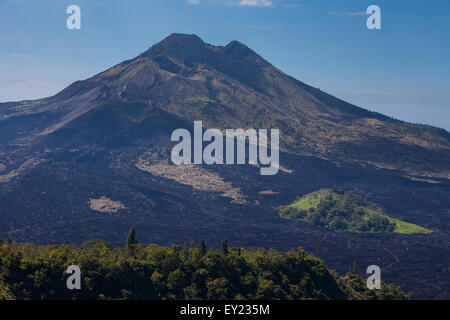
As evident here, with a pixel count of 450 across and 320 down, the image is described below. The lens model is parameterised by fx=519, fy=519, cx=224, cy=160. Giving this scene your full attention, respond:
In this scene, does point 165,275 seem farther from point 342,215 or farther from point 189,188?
point 189,188

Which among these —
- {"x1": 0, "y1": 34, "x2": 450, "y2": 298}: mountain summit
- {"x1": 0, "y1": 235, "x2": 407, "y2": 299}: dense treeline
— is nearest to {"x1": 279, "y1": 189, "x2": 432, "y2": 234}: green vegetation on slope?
{"x1": 0, "y1": 34, "x2": 450, "y2": 298}: mountain summit

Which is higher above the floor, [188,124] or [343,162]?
[188,124]

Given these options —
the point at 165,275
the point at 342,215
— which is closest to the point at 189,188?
the point at 342,215

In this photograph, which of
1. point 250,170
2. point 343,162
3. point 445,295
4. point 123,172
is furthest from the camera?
point 343,162
